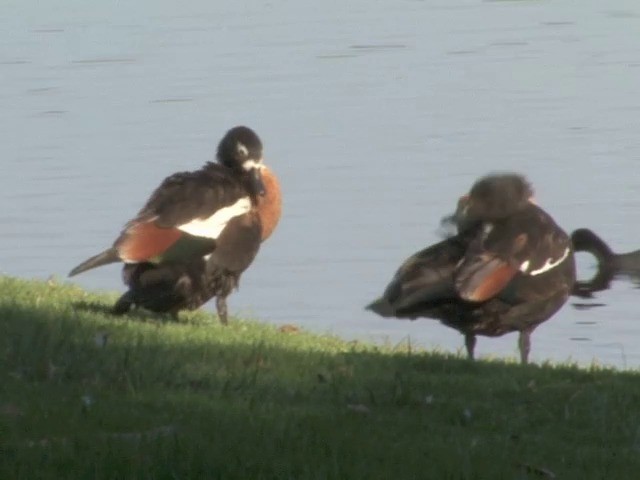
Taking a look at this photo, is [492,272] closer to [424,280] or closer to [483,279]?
[483,279]

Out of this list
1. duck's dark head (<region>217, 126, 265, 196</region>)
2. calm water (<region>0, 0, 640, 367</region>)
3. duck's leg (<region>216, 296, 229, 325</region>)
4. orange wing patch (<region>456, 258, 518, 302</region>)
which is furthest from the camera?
calm water (<region>0, 0, 640, 367</region>)

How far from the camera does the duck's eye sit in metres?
11.9

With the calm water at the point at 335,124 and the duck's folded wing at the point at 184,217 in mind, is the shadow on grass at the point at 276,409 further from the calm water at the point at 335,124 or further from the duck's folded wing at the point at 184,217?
the calm water at the point at 335,124

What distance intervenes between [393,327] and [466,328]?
4286 mm

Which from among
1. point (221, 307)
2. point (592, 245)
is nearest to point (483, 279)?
point (221, 307)

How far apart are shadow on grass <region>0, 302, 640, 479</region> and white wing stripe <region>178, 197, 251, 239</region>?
803mm

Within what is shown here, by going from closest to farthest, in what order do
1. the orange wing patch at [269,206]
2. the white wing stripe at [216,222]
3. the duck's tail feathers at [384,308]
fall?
the duck's tail feathers at [384,308] → the white wing stripe at [216,222] → the orange wing patch at [269,206]

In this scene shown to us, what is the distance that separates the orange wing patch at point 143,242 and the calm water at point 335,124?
367 centimetres

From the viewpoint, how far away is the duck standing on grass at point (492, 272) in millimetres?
10141

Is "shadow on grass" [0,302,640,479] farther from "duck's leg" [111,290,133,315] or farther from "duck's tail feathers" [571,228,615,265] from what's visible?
"duck's tail feathers" [571,228,615,265]

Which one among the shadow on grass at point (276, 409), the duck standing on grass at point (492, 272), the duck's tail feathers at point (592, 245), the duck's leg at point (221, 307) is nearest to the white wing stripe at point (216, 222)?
the duck's leg at point (221, 307)

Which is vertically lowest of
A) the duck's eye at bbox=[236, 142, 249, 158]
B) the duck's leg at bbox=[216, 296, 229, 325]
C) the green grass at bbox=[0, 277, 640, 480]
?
the duck's leg at bbox=[216, 296, 229, 325]

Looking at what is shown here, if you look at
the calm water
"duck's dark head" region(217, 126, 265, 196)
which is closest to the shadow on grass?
"duck's dark head" region(217, 126, 265, 196)

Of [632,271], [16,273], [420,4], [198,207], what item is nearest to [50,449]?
Result: [198,207]
